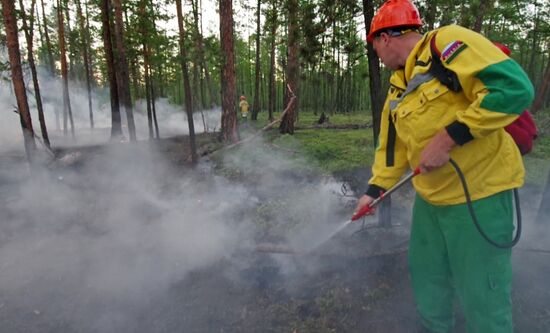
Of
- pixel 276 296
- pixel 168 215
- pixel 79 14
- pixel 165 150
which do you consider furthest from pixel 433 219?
pixel 79 14

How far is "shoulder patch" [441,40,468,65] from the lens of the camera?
1.51m

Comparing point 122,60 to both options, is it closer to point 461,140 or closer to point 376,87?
point 376,87

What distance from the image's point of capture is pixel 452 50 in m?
1.53

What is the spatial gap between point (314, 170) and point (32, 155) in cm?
815

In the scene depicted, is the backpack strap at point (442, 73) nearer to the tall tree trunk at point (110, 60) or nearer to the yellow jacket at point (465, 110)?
the yellow jacket at point (465, 110)

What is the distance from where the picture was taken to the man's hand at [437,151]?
62.3 inches

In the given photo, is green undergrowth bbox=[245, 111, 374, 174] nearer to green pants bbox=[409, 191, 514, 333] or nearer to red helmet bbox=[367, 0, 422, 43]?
green pants bbox=[409, 191, 514, 333]

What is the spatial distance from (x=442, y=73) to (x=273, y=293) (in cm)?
277

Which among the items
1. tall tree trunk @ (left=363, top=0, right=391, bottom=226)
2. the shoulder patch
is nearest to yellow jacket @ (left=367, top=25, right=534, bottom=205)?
the shoulder patch

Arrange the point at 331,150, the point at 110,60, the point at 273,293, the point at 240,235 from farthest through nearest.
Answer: the point at 110,60 → the point at 331,150 → the point at 240,235 → the point at 273,293

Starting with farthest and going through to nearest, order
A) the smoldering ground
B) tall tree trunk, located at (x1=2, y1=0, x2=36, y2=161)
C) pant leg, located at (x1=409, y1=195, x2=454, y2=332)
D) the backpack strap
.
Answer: tall tree trunk, located at (x1=2, y1=0, x2=36, y2=161) → the smoldering ground → pant leg, located at (x1=409, y1=195, x2=454, y2=332) → the backpack strap

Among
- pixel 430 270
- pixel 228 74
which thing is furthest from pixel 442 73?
pixel 228 74

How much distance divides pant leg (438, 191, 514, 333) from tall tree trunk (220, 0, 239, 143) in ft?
31.8

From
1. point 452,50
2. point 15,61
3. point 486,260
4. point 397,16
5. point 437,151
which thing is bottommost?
point 486,260
